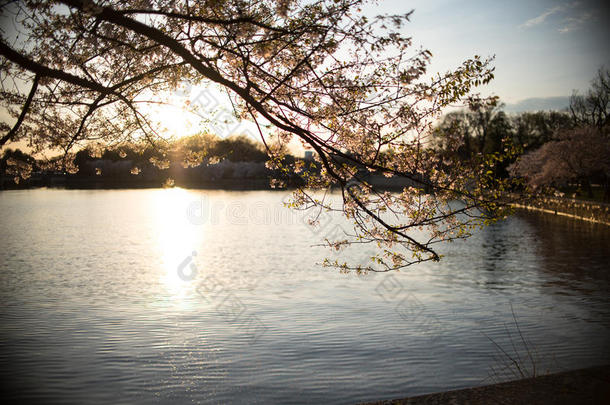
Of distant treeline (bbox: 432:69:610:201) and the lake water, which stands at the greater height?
distant treeline (bbox: 432:69:610:201)

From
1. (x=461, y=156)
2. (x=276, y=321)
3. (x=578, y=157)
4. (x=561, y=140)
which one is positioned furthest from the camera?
(x=561, y=140)

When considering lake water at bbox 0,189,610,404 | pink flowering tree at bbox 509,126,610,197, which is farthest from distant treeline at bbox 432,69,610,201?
lake water at bbox 0,189,610,404

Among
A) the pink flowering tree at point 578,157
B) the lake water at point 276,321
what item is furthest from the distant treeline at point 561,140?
the lake water at point 276,321

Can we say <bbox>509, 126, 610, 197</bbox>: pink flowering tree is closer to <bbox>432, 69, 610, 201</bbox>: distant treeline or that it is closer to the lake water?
<bbox>432, 69, 610, 201</bbox>: distant treeline

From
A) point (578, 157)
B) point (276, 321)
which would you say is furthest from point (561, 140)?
point (276, 321)

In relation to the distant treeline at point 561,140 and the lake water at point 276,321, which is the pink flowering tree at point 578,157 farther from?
→ the lake water at point 276,321

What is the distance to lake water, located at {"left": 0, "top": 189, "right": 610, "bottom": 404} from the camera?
8711 mm

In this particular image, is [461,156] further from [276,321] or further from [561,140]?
[561,140]

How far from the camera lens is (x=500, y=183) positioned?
22.1 ft

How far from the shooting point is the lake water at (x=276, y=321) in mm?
8711

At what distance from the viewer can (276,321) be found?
41.0 feet

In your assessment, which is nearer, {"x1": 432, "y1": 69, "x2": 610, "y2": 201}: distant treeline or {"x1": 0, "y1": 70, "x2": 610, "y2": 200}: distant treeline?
{"x1": 0, "y1": 70, "x2": 610, "y2": 200}: distant treeline

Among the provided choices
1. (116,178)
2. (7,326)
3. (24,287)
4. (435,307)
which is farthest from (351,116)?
(116,178)

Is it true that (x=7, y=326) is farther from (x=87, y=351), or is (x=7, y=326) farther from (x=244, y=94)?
(x=244, y=94)
